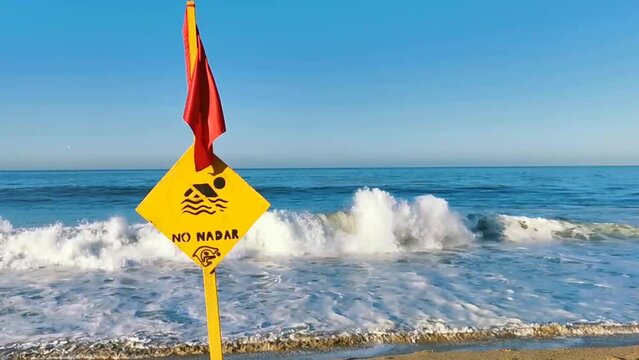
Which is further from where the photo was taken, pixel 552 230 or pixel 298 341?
pixel 552 230

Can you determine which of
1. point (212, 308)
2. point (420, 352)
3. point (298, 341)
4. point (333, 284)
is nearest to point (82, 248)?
point (333, 284)

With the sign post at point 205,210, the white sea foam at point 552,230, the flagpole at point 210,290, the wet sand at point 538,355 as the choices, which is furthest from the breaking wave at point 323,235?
the sign post at point 205,210

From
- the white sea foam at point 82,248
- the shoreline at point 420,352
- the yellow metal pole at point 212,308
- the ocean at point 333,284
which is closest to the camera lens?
the yellow metal pole at point 212,308

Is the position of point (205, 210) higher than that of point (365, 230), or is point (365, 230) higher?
point (205, 210)

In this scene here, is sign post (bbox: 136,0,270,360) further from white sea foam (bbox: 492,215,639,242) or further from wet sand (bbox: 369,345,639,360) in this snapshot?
white sea foam (bbox: 492,215,639,242)

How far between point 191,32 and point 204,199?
0.93 metres

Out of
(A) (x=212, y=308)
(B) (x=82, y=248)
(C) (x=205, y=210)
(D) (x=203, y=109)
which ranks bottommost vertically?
(B) (x=82, y=248)

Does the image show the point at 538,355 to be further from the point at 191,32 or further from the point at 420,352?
the point at 191,32

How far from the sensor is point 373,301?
7250 mm

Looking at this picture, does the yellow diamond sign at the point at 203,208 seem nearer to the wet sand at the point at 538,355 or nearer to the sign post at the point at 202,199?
the sign post at the point at 202,199

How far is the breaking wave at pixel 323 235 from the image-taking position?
1113 centimetres

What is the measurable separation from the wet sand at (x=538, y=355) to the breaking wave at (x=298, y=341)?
0.59 m

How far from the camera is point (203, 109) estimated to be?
2748 millimetres

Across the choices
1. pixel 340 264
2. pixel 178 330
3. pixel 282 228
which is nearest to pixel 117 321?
pixel 178 330
